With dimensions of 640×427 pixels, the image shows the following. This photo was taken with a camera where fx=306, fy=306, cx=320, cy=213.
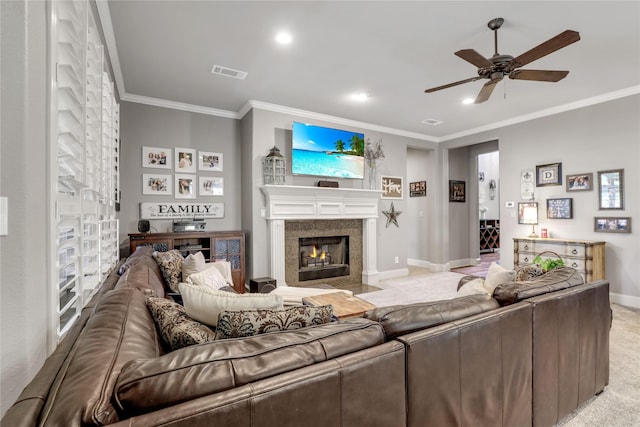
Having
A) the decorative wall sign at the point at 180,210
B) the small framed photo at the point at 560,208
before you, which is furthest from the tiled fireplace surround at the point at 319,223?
the small framed photo at the point at 560,208

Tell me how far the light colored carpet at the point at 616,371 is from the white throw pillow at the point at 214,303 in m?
1.89

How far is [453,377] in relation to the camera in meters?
1.25

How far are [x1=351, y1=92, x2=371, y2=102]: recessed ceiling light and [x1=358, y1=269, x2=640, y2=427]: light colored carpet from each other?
284cm

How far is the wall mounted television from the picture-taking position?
4.73 metres

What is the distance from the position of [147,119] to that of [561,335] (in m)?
4.89

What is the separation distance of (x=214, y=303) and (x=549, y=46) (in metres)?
2.86

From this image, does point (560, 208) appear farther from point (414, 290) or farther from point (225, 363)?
point (225, 363)

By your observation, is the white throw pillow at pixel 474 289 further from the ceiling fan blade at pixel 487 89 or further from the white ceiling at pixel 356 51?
the white ceiling at pixel 356 51

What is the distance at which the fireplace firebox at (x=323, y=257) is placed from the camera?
498cm

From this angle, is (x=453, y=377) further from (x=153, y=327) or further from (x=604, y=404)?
(x=604, y=404)

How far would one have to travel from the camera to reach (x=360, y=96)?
4195 millimetres

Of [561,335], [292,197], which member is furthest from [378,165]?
[561,335]

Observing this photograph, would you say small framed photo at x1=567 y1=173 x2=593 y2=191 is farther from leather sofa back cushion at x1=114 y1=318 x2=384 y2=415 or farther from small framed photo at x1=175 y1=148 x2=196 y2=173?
small framed photo at x1=175 y1=148 x2=196 y2=173

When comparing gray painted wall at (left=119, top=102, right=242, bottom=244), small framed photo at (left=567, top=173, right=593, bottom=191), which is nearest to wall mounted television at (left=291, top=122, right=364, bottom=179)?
gray painted wall at (left=119, top=102, right=242, bottom=244)
